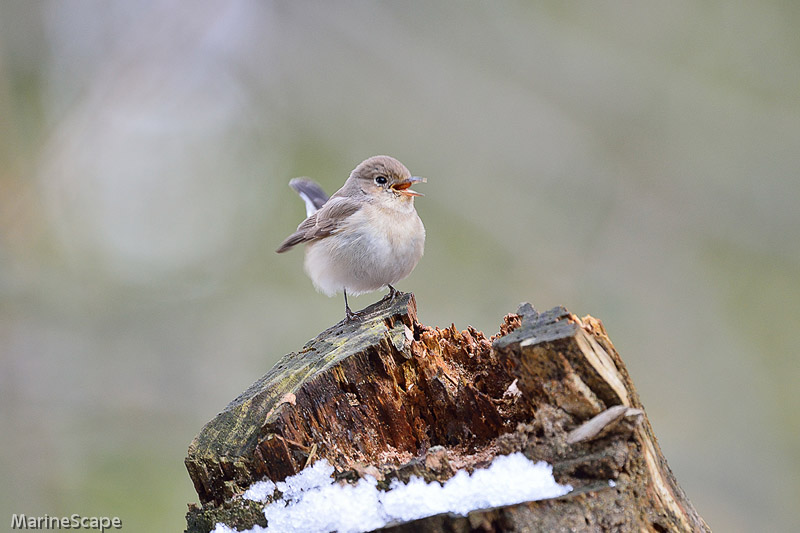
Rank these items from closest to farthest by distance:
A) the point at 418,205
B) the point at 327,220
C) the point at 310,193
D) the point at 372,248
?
the point at 372,248 → the point at 327,220 → the point at 310,193 → the point at 418,205

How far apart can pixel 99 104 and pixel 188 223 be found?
4.49ft

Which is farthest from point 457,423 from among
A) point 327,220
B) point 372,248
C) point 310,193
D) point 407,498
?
point 310,193

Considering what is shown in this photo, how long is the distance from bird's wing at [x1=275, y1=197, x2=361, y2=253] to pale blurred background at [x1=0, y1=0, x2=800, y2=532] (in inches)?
75.6

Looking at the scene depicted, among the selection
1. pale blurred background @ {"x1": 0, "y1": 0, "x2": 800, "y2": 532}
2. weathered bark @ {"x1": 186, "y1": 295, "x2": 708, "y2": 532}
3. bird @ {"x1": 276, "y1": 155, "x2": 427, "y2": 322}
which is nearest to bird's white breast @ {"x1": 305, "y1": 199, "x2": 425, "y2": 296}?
bird @ {"x1": 276, "y1": 155, "x2": 427, "y2": 322}

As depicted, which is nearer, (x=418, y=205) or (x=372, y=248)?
(x=372, y=248)

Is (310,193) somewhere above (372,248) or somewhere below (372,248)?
above

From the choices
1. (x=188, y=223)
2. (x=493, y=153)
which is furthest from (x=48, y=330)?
(x=493, y=153)

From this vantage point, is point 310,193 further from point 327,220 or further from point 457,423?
point 457,423

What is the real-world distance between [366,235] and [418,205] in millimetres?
2929

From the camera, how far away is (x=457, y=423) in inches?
78.2

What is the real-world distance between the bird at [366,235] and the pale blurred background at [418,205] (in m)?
1.99

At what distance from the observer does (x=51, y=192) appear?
594cm

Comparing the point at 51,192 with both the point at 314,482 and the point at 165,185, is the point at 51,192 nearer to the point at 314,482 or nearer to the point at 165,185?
the point at 165,185

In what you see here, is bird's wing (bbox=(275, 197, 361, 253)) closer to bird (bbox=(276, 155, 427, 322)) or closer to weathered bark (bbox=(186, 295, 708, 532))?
bird (bbox=(276, 155, 427, 322))
